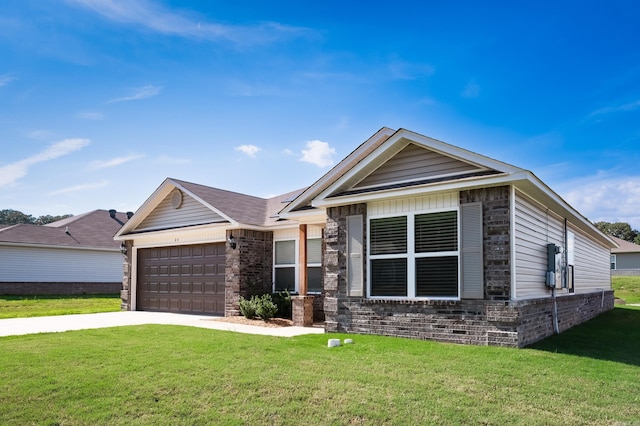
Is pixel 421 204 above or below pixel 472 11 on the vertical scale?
below

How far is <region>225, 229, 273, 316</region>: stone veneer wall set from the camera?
1459 cm

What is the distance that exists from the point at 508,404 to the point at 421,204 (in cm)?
470

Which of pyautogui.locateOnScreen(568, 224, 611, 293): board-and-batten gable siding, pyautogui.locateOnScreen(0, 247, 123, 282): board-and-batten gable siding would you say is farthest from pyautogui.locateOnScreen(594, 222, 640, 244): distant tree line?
pyautogui.locateOnScreen(0, 247, 123, 282): board-and-batten gable siding

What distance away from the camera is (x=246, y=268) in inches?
581

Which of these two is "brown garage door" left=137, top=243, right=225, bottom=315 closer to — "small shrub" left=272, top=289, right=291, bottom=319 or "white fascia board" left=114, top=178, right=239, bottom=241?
"white fascia board" left=114, top=178, right=239, bottom=241

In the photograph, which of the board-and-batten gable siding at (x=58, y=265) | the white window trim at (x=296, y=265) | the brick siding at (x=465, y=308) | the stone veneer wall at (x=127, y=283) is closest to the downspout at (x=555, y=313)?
the brick siding at (x=465, y=308)

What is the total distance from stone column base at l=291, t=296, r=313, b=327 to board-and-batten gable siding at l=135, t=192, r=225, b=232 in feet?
14.0

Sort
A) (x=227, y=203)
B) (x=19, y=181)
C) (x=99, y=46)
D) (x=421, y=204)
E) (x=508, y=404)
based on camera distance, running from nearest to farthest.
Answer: (x=508, y=404) < (x=421, y=204) < (x=99, y=46) < (x=227, y=203) < (x=19, y=181)

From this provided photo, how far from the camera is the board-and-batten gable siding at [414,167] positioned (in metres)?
9.48

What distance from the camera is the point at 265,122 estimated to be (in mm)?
12969

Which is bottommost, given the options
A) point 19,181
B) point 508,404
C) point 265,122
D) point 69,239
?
point 508,404

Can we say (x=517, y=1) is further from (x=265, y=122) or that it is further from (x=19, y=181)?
(x=19, y=181)

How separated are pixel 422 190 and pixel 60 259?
23994 millimetres

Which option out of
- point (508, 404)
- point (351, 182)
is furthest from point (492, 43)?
point (508, 404)
